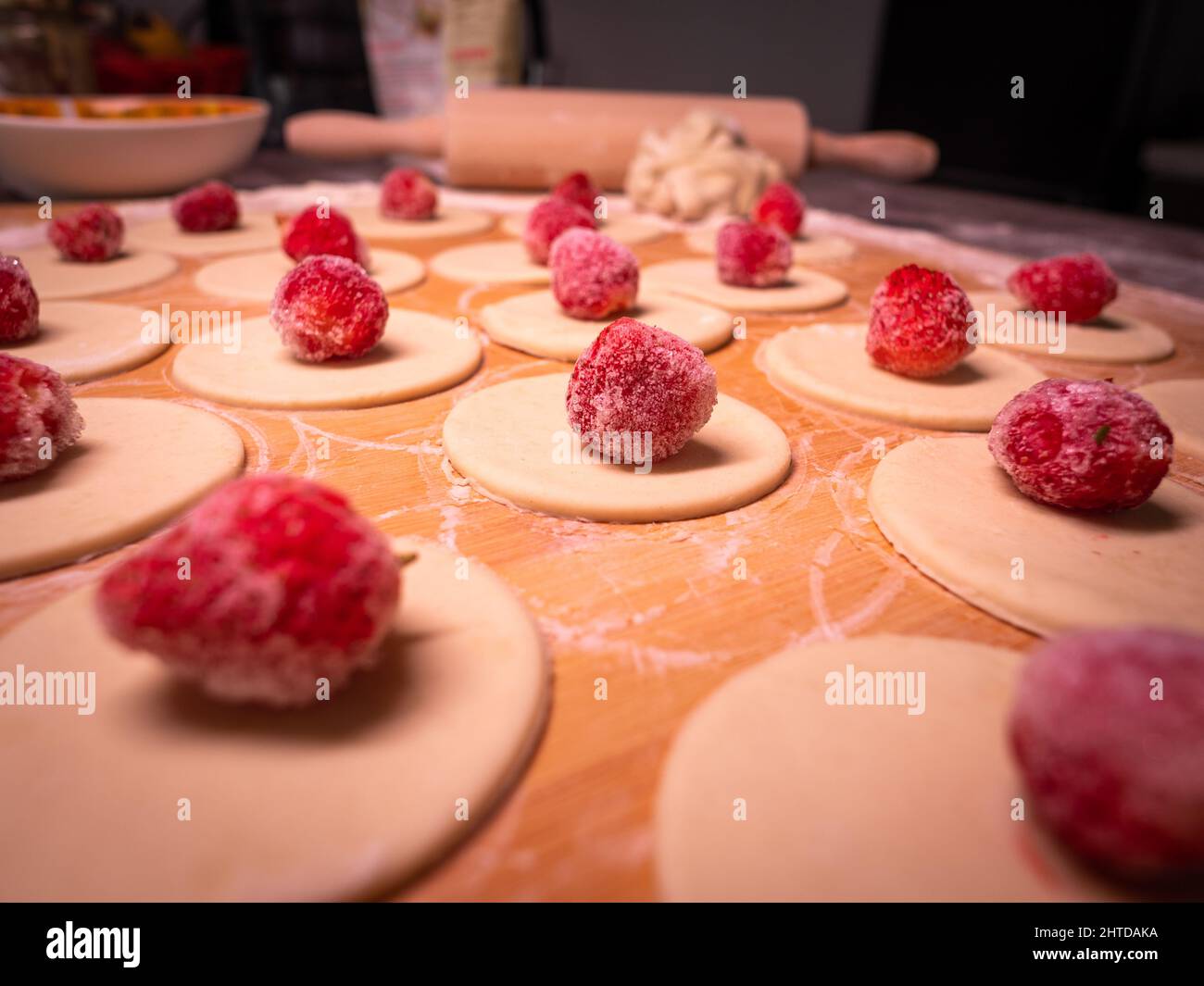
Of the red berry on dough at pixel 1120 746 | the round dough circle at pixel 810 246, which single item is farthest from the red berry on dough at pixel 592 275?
the red berry on dough at pixel 1120 746

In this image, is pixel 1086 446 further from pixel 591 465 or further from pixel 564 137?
pixel 564 137

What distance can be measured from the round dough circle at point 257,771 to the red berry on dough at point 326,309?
2.07ft

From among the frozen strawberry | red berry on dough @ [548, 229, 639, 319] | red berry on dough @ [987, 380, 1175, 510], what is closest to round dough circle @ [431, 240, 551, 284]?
red berry on dough @ [548, 229, 639, 319]

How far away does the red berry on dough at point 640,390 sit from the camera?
989 mm

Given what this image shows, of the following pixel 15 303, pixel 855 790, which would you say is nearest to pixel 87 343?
pixel 15 303

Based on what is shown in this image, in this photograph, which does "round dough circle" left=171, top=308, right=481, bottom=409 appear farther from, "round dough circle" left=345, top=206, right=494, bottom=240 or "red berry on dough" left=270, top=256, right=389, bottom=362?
"round dough circle" left=345, top=206, right=494, bottom=240

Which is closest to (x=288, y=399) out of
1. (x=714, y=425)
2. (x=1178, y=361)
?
(x=714, y=425)

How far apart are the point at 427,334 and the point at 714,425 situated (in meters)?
0.57

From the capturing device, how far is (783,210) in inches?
87.6

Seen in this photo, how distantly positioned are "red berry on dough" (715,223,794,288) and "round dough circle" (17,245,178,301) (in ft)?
3.84

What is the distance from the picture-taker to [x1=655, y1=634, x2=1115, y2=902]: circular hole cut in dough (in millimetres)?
552

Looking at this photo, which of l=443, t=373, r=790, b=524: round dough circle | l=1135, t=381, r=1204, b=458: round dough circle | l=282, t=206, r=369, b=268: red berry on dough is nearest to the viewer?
l=443, t=373, r=790, b=524: round dough circle

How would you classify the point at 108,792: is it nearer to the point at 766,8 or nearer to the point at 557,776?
the point at 557,776

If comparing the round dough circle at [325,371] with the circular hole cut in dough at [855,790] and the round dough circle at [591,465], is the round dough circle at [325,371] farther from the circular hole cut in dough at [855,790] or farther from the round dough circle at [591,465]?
the circular hole cut in dough at [855,790]
